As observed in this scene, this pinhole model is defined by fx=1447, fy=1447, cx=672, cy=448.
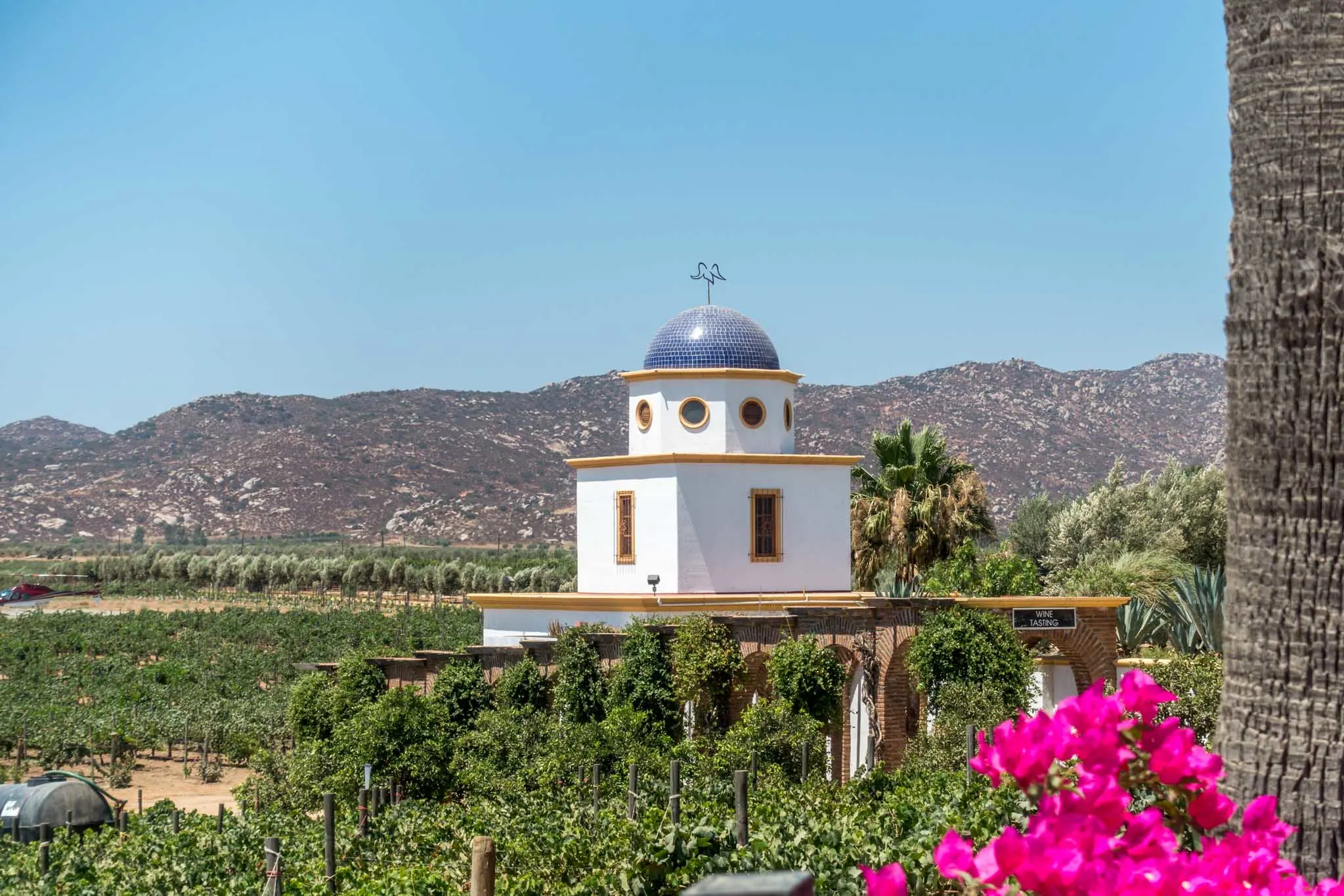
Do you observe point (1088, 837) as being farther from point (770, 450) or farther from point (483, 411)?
point (483, 411)

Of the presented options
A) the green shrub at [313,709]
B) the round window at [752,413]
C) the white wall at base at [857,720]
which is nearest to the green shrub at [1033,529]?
the round window at [752,413]

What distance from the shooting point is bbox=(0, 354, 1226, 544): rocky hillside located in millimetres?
94750

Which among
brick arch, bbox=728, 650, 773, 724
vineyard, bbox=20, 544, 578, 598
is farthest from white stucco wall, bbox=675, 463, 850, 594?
vineyard, bbox=20, 544, 578, 598

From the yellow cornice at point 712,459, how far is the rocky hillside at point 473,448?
61711mm

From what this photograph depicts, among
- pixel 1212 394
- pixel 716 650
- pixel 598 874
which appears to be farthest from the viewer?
pixel 1212 394

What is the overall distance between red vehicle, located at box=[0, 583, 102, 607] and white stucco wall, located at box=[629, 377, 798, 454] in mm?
59298

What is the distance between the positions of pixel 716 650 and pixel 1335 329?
1471 cm

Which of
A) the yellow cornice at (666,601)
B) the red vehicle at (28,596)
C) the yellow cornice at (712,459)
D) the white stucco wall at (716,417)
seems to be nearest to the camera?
the yellow cornice at (666,601)

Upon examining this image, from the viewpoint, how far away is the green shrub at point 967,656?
719 inches

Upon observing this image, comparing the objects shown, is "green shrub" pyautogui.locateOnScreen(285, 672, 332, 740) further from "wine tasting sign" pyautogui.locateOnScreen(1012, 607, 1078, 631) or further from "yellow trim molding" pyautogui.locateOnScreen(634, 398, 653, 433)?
"wine tasting sign" pyautogui.locateOnScreen(1012, 607, 1078, 631)

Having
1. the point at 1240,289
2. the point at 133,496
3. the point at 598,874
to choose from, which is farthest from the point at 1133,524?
the point at 133,496

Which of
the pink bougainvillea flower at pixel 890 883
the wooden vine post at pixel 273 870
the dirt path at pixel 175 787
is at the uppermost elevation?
the pink bougainvillea flower at pixel 890 883

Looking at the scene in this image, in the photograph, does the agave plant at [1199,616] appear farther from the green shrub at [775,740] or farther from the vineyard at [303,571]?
the vineyard at [303,571]

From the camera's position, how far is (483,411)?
119 meters
